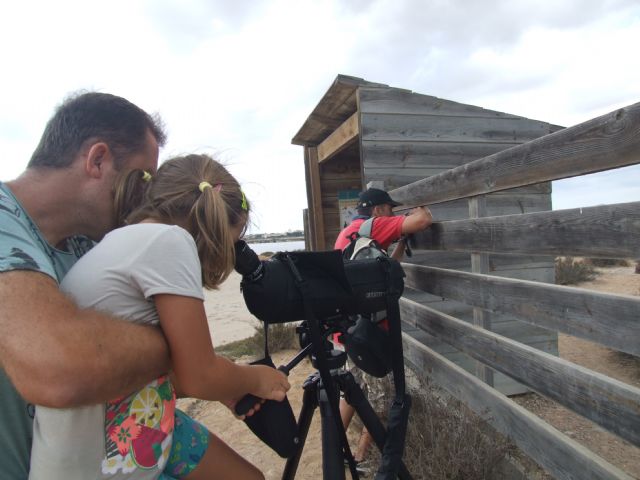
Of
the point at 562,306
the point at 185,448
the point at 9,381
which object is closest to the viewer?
the point at 9,381

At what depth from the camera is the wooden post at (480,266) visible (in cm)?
245

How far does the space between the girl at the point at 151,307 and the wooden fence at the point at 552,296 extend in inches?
45.8

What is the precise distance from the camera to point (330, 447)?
58.2 inches

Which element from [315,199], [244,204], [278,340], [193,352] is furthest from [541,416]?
[315,199]

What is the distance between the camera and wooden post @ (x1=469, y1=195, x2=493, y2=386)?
2.45 metres

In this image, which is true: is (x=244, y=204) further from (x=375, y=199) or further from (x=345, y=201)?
(x=345, y=201)

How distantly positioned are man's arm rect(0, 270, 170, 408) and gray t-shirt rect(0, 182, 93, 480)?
2.3 inches

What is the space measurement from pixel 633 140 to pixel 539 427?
1.18 m

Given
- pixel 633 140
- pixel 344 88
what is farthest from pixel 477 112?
pixel 633 140

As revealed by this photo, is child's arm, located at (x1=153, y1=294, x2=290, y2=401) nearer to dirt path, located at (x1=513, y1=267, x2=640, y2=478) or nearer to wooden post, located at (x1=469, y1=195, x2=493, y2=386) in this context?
dirt path, located at (x1=513, y1=267, x2=640, y2=478)

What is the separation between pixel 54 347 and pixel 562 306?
168 cm

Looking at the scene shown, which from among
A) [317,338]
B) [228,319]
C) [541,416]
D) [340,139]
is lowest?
[228,319]

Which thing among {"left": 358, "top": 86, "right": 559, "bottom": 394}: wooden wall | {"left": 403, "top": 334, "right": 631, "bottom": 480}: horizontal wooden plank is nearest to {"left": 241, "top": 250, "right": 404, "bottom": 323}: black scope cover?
{"left": 403, "top": 334, "right": 631, "bottom": 480}: horizontal wooden plank

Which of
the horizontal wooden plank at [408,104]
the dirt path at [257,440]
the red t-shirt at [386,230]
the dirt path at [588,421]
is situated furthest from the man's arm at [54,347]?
the horizontal wooden plank at [408,104]
